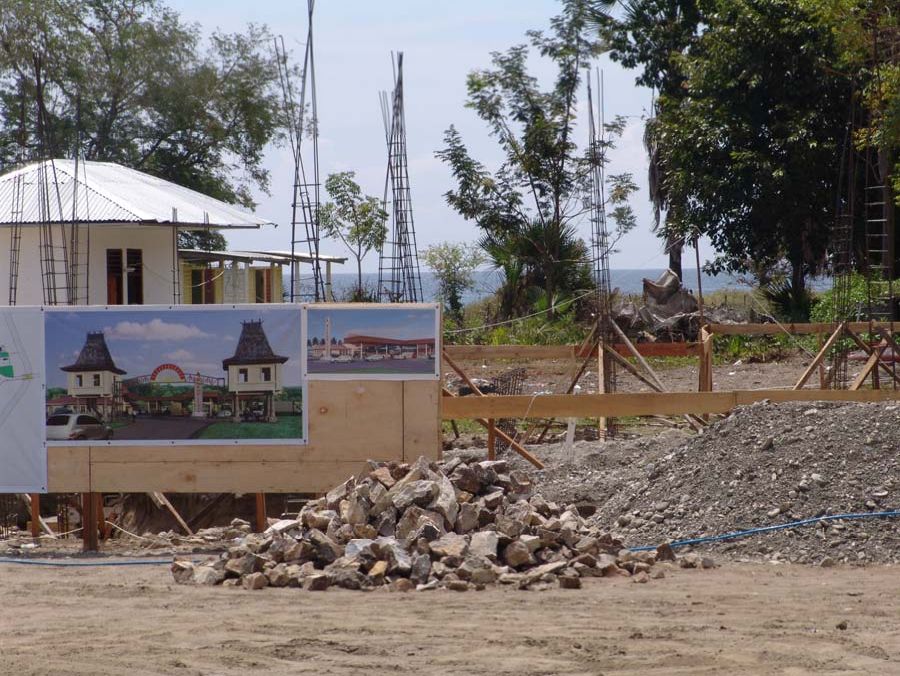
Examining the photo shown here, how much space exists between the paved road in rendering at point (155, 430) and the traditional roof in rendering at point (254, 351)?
643 mm

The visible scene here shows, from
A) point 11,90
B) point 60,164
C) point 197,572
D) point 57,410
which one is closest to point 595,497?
point 197,572

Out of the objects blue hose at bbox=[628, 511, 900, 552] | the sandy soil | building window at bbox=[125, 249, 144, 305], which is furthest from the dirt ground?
the sandy soil

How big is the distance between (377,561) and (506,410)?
3498 millimetres

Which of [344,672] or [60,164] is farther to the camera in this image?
[60,164]

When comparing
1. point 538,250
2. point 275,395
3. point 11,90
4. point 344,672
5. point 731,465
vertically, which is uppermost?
point 11,90

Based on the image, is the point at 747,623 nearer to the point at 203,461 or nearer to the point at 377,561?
the point at 377,561

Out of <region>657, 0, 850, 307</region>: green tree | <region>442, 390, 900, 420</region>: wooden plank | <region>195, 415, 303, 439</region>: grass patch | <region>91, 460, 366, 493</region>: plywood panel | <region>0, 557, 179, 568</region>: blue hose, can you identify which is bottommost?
<region>0, 557, 179, 568</region>: blue hose

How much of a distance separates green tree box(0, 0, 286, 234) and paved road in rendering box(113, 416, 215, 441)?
30.7m

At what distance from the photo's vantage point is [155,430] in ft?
36.1

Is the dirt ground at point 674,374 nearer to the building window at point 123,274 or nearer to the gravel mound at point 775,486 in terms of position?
the building window at point 123,274

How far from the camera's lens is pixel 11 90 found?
40.3m

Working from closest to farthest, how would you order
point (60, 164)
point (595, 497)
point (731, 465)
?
1. point (731, 465)
2. point (595, 497)
3. point (60, 164)

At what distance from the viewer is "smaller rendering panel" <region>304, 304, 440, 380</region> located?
35.4 ft

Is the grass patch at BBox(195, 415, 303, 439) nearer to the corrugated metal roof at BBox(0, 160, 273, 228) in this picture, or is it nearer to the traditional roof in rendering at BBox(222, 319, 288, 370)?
the traditional roof in rendering at BBox(222, 319, 288, 370)
